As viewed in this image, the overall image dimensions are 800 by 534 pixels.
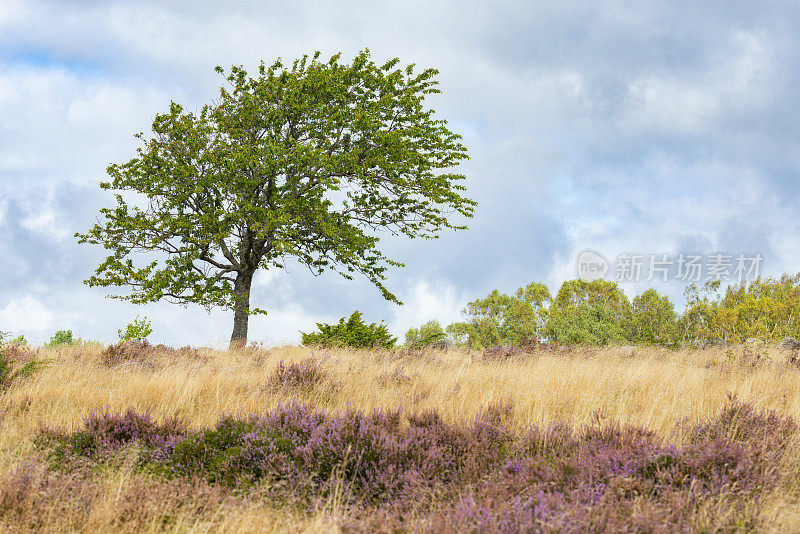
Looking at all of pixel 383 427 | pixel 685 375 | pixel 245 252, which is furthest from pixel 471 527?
pixel 245 252

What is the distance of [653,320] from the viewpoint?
1192 inches

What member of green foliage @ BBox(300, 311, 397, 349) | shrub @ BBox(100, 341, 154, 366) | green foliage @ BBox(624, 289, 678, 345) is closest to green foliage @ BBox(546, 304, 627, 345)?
green foliage @ BBox(624, 289, 678, 345)

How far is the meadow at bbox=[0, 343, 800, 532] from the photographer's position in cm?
383

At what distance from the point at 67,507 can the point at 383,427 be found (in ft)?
8.88

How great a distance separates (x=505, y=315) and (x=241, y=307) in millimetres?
19242

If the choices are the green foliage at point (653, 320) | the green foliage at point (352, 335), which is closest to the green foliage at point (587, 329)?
the green foliage at point (653, 320)

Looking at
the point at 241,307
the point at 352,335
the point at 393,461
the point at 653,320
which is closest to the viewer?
the point at 393,461

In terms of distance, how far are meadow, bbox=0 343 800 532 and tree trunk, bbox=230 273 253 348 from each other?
11.5 m

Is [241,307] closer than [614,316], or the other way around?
[241,307]

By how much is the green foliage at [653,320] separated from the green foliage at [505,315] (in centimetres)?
539

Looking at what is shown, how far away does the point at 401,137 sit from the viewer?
18906 mm

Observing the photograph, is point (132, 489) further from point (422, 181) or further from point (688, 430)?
point (422, 181)

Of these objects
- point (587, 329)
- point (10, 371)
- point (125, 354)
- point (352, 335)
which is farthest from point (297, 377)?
point (587, 329)

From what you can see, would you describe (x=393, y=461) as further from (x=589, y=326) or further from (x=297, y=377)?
(x=589, y=326)
